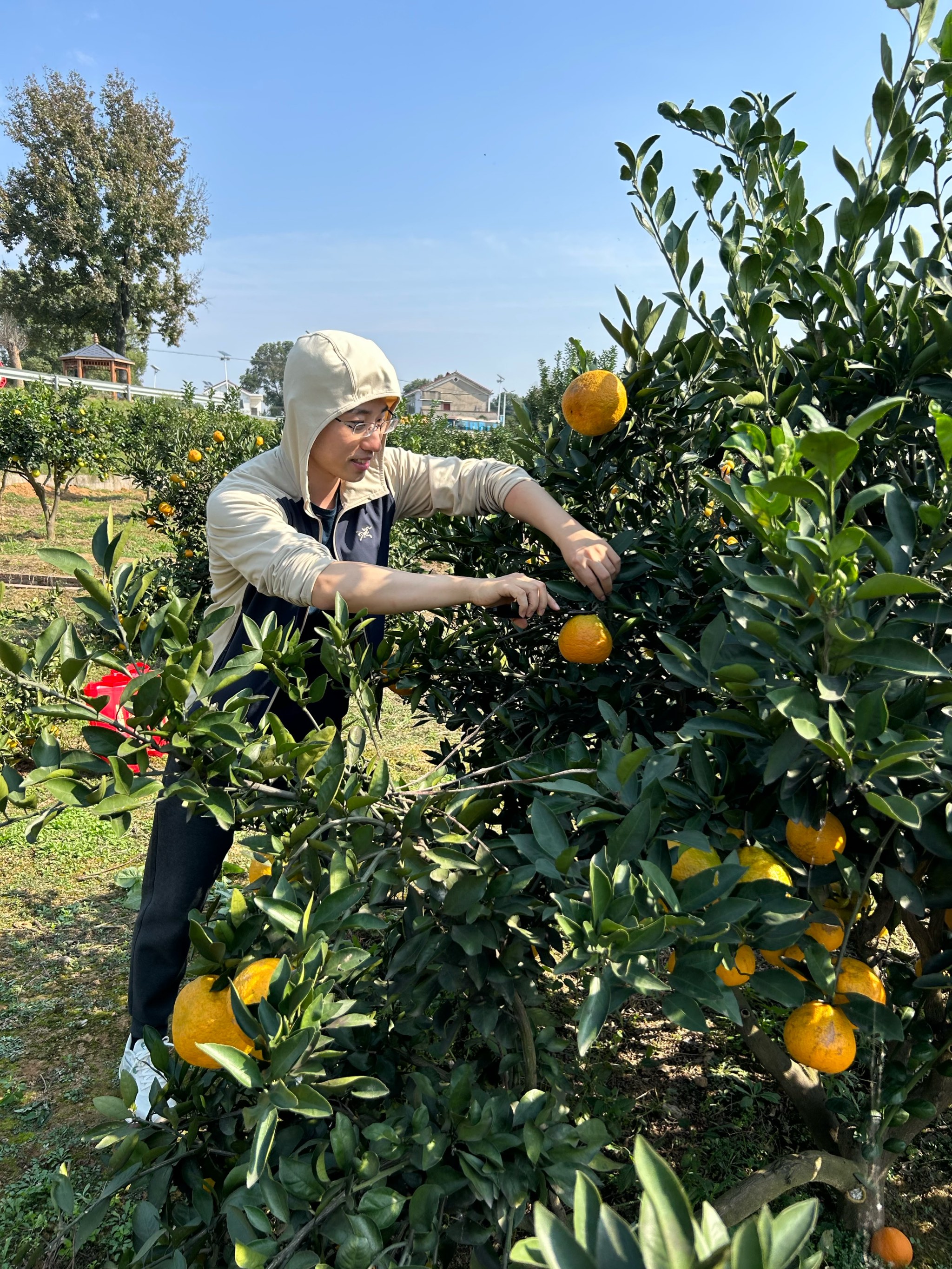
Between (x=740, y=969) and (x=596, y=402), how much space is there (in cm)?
97

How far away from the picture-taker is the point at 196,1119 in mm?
1188

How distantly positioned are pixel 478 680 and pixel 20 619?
496 centimetres

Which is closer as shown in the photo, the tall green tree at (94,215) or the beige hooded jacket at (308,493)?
the beige hooded jacket at (308,493)

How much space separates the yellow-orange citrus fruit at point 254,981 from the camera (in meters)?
1.00

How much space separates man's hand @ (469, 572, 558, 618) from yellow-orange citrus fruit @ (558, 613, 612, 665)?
0.07 meters

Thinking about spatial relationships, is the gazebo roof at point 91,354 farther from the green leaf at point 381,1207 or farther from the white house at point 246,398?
the green leaf at point 381,1207

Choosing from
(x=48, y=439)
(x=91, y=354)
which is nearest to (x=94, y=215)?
(x=91, y=354)

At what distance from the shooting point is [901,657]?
858mm

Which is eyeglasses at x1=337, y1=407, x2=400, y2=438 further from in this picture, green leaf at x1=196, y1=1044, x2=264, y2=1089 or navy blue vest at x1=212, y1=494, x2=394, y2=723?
green leaf at x1=196, y1=1044, x2=264, y2=1089

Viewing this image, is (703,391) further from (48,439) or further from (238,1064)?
(48,439)

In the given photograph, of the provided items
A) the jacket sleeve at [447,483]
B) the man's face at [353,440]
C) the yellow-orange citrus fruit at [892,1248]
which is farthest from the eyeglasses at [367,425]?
the yellow-orange citrus fruit at [892,1248]

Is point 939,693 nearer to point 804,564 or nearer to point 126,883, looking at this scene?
point 804,564

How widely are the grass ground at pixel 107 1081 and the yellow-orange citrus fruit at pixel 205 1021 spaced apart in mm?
765

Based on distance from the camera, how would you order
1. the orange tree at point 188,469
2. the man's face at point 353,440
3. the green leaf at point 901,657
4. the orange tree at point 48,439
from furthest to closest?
the orange tree at point 48,439 → the orange tree at point 188,469 → the man's face at point 353,440 → the green leaf at point 901,657
